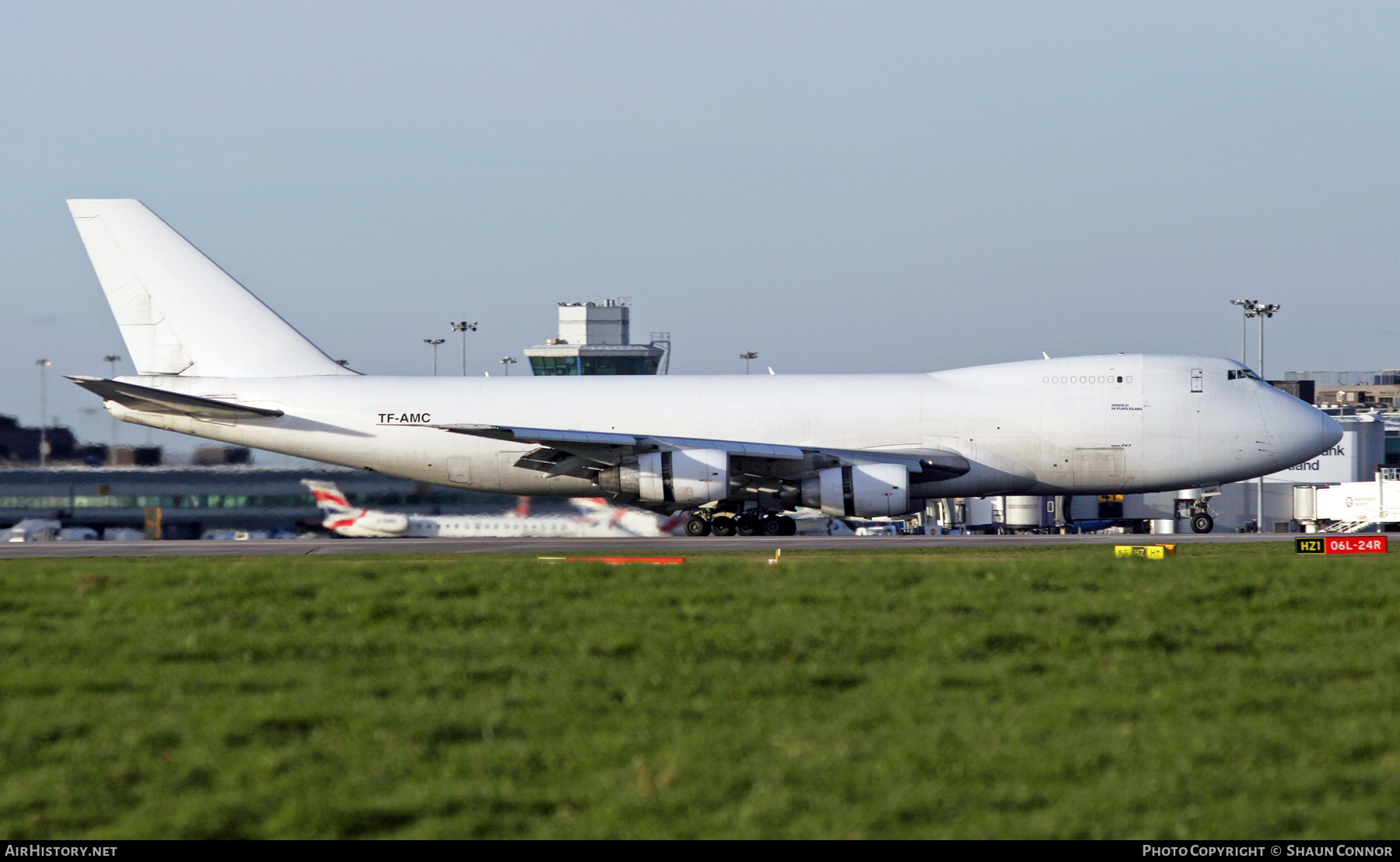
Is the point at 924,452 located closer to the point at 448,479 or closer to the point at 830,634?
the point at 448,479

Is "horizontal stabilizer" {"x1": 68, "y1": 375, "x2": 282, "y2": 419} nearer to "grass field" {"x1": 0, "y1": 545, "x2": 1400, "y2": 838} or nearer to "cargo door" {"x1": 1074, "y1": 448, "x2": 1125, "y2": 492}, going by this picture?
"cargo door" {"x1": 1074, "y1": 448, "x2": 1125, "y2": 492}

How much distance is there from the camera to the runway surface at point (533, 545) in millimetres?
28203

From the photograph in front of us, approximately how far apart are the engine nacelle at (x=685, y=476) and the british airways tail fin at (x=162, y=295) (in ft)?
37.4

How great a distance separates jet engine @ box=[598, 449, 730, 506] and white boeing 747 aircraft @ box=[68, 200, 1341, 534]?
0.18 ft

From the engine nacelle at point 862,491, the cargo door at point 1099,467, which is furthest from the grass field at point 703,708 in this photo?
the cargo door at point 1099,467

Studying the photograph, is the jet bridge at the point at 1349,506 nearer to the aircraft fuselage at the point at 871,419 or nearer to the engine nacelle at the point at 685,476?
the aircraft fuselage at the point at 871,419

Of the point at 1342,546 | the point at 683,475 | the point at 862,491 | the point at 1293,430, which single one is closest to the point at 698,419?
the point at 683,475

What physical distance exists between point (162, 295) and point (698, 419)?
48.0 feet

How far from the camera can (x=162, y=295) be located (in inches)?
1428

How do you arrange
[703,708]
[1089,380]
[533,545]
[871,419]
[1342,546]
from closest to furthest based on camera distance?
1. [703,708]
2. [1342,546]
3. [533,545]
4. [1089,380]
5. [871,419]

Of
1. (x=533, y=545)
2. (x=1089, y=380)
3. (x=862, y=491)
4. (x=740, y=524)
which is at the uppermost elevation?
(x=1089, y=380)

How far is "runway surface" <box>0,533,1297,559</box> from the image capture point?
2820 cm

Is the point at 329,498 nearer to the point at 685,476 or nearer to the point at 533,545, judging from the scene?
the point at 533,545
